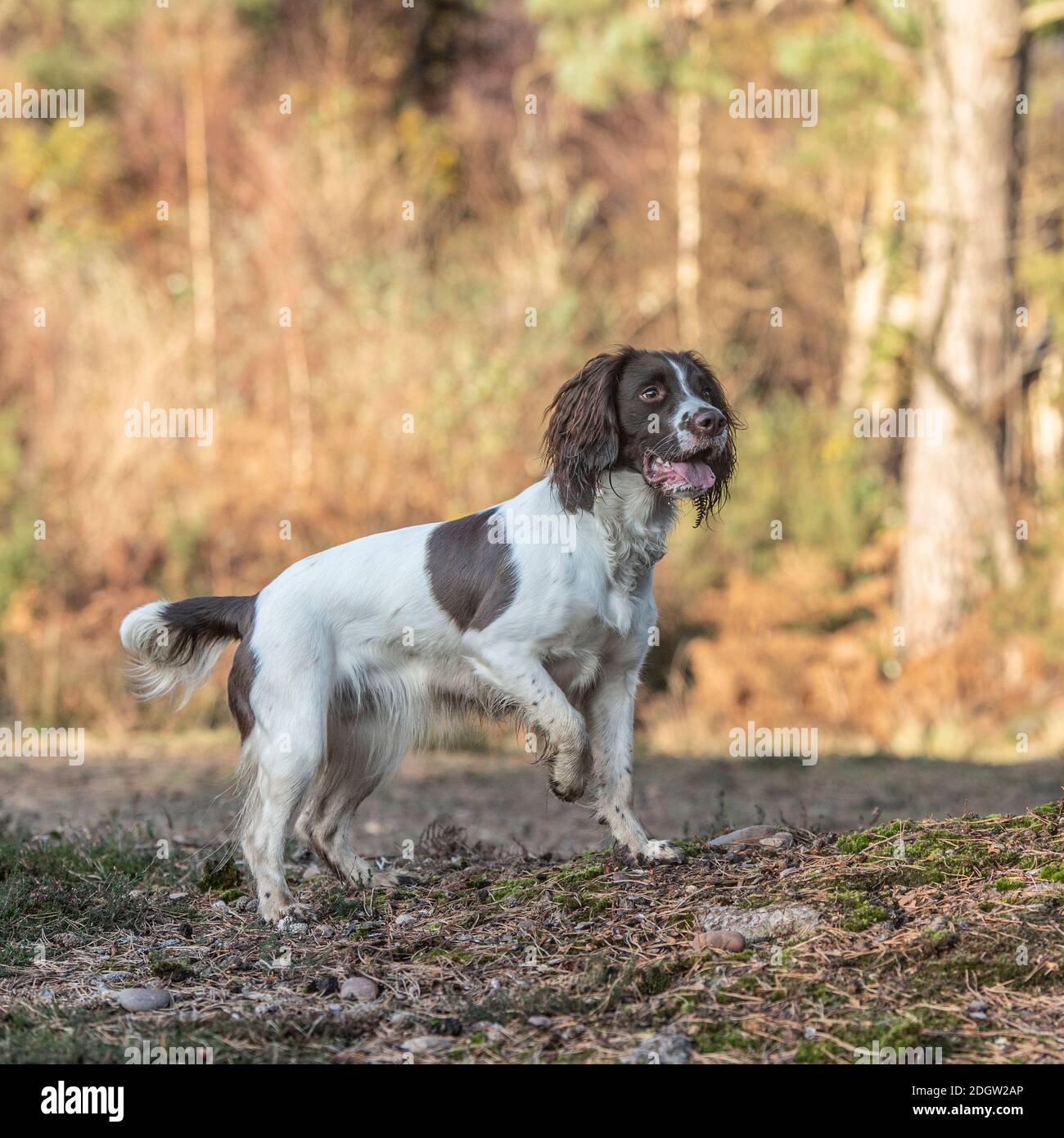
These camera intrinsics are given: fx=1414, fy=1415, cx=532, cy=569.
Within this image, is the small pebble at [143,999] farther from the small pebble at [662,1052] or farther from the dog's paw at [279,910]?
the small pebble at [662,1052]

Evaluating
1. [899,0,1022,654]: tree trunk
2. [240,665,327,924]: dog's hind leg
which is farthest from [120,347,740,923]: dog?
[899,0,1022,654]: tree trunk

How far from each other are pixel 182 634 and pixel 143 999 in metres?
1.56

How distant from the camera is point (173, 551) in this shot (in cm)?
1073

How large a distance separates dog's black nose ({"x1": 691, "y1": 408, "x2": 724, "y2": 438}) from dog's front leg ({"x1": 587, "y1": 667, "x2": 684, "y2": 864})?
0.82m

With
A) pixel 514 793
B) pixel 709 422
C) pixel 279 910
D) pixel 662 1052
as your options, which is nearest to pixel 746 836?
pixel 709 422

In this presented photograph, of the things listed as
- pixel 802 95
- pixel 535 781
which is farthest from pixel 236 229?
pixel 535 781

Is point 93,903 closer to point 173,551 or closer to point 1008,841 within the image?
point 1008,841

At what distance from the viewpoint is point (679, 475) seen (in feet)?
14.5

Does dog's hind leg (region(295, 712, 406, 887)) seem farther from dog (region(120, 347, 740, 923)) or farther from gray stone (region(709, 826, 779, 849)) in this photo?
gray stone (region(709, 826, 779, 849))

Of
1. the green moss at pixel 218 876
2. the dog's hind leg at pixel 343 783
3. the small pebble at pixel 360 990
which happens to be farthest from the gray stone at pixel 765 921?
the green moss at pixel 218 876

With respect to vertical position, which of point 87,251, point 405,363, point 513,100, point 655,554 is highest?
point 513,100

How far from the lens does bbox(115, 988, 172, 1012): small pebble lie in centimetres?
344

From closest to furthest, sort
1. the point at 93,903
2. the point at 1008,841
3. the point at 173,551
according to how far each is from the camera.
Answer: the point at 1008,841 < the point at 93,903 < the point at 173,551
